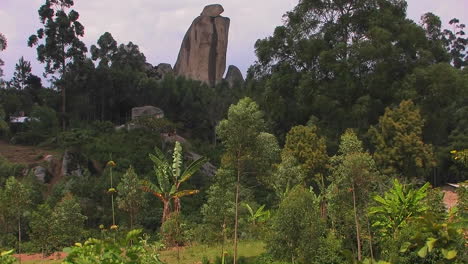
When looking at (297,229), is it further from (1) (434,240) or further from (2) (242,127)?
(1) (434,240)

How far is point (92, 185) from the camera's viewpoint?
79.2 feet

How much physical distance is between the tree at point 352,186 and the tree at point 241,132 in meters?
1.88

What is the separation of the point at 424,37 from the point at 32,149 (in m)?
21.5

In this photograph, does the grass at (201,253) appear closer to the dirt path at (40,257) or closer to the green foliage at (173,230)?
the green foliage at (173,230)

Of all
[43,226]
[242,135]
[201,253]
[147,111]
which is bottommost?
[201,253]

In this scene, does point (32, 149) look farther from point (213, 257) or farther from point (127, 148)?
point (213, 257)

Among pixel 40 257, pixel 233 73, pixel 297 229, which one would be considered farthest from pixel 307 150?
pixel 233 73

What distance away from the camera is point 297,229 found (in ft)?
34.0

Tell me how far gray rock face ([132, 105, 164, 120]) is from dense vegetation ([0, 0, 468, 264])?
6.30 feet

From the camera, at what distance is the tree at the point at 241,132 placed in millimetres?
11805

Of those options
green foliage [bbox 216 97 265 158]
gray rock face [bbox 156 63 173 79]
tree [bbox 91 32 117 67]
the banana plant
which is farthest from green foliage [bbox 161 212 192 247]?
gray rock face [bbox 156 63 173 79]

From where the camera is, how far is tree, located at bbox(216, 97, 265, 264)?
11.8m

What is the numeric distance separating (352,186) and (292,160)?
2.85 metres

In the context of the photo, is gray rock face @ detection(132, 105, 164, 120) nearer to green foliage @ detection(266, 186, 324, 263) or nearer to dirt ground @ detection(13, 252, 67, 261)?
dirt ground @ detection(13, 252, 67, 261)
